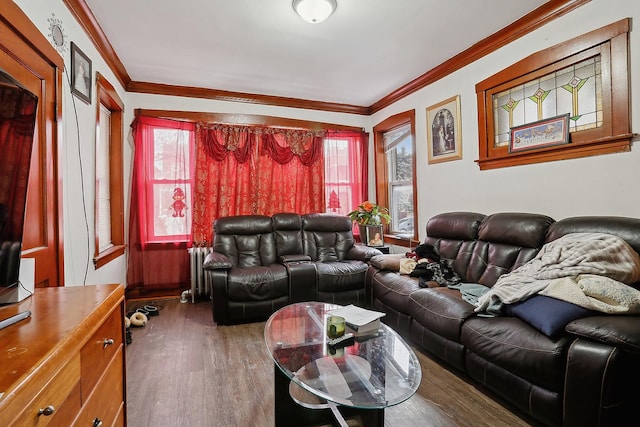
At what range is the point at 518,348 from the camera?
1634mm

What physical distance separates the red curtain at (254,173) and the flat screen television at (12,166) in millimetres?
2929

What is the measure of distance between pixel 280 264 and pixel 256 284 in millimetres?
534

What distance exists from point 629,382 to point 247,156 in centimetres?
393

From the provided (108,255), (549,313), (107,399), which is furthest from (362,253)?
(107,399)

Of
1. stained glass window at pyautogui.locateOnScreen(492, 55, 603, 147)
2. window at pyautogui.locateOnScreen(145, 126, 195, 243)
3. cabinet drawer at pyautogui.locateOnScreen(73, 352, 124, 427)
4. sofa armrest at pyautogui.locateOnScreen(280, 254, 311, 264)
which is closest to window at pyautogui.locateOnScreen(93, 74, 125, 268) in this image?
window at pyautogui.locateOnScreen(145, 126, 195, 243)

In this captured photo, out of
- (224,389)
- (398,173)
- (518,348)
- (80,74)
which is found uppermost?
(80,74)

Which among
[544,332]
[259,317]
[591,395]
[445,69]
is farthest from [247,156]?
[591,395]

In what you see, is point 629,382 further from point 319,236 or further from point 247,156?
point 247,156

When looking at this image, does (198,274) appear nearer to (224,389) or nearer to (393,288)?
(224,389)

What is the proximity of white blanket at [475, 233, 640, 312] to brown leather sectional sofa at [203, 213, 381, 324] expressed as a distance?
65.0 inches

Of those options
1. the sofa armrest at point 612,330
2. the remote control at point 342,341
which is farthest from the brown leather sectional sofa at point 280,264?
the sofa armrest at point 612,330

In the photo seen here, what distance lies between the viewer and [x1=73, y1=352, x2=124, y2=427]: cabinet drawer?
3.14ft

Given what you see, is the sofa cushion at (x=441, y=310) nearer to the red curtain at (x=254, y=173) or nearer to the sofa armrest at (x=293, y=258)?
the sofa armrest at (x=293, y=258)

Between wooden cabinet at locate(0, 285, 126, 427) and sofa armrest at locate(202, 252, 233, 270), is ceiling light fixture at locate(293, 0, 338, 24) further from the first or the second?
sofa armrest at locate(202, 252, 233, 270)
